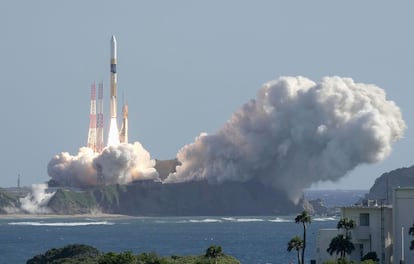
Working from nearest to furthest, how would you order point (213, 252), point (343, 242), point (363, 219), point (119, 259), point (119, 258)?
point (343, 242), point (363, 219), point (119, 259), point (119, 258), point (213, 252)

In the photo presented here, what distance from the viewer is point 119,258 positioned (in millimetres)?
95625

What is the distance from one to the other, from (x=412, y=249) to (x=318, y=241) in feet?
34.9

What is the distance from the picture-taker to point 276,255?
190m

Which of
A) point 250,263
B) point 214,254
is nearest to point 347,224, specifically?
point 214,254

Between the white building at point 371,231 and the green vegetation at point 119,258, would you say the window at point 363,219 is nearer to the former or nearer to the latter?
the white building at point 371,231

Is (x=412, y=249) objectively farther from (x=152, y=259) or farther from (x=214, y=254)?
(x=152, y=259)

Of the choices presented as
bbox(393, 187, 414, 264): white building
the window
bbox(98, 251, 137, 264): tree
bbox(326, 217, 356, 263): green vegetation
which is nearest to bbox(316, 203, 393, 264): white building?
the window

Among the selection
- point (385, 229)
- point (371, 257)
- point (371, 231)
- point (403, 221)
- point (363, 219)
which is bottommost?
point (371, 257)

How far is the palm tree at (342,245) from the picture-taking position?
291 ft

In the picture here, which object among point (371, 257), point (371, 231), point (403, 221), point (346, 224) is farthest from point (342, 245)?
point (403, 221)

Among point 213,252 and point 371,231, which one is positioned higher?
point 371,231

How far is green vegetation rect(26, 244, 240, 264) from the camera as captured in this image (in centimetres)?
9662

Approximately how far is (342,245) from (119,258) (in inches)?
617

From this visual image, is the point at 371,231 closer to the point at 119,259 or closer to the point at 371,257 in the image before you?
the point at 371,257
